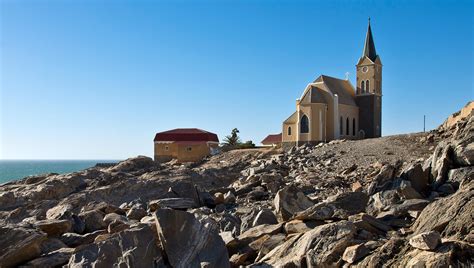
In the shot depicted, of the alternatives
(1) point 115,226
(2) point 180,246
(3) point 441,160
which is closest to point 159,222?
(2) point 180,246

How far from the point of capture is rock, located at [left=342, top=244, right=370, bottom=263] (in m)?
8.18

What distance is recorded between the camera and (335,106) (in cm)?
4366

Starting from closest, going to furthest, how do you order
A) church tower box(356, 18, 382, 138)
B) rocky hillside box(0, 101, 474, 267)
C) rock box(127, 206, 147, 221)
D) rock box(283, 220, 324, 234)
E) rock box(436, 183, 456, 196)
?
rocky hillside box(0, 101, 474, 267)
rock box(283, 220, 324, 234)
rock box(436, 183, 456, 196)
rock box(127, 206, 147, 221)
church tower box(356, 18, 382, 138)

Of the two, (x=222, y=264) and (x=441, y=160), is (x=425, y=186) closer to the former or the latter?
(x=441, y=160)

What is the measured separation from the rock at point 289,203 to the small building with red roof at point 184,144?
113 feet

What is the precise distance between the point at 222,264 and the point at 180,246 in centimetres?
84

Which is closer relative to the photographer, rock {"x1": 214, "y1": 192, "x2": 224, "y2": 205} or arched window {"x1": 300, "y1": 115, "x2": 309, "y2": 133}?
rock {"x1": 214, "y1": 192, "x2": 224, "y2": 205}

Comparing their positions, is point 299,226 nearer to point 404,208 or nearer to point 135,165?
point 404,208

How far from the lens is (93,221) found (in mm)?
12672

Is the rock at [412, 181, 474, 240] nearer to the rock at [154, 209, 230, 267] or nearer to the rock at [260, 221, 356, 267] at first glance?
the rock at [260, 221, 356, 267]

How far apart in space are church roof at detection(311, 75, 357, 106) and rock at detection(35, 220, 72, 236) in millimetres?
35100

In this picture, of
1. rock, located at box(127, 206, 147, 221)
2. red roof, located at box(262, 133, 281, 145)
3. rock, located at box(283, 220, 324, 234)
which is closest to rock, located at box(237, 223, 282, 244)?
rock, located at box(283, 220, 324, 234)

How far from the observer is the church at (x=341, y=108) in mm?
43281

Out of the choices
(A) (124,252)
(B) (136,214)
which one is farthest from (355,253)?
(B) (136,214)
